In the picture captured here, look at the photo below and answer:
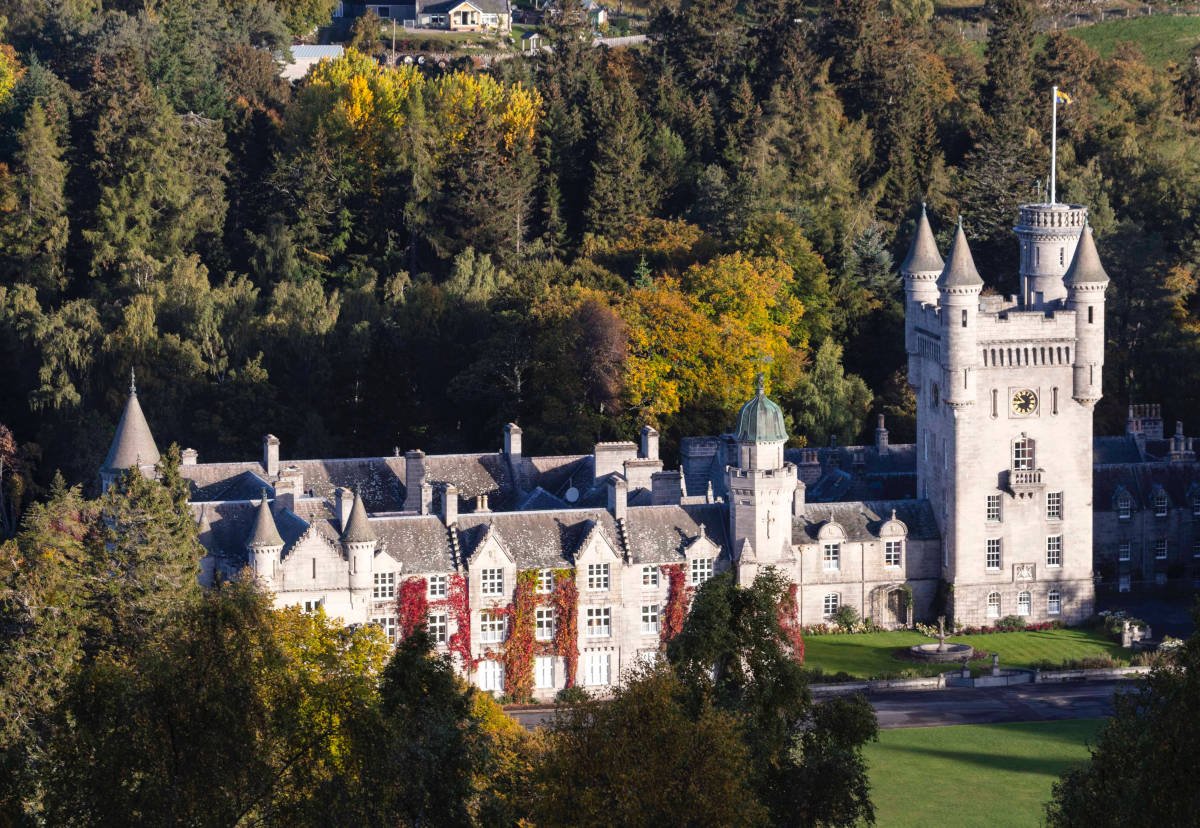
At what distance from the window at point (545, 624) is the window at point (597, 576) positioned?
1.75m

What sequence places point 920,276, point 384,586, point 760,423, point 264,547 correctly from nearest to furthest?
1. point 264,547
2. point 384,586
3. point 760,423
4. point 920,276

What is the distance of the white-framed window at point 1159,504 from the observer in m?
112

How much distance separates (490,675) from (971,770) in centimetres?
1848

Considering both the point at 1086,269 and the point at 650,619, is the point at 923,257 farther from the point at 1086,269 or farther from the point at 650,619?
the point at 650,619

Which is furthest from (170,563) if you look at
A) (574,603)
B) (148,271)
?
(148,271)

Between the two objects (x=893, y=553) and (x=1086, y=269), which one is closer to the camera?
(x=893, y=553)

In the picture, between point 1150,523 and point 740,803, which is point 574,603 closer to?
point 1150,523

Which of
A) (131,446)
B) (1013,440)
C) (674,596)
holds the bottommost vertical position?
(674,596)

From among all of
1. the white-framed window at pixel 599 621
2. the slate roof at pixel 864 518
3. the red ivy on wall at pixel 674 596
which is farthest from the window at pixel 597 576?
the slate roof at pixel 864 518

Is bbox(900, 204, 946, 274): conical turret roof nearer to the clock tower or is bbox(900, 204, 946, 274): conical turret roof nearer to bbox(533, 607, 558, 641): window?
the clock tower

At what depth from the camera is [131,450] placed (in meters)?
105

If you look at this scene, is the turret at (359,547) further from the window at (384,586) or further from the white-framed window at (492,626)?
the white-framed window at (492,626)

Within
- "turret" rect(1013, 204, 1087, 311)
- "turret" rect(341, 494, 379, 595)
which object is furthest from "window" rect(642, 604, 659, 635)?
"turret" rect(1013, 204, 1087, 311)

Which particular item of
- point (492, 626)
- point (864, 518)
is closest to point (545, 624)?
point (492, 626)
